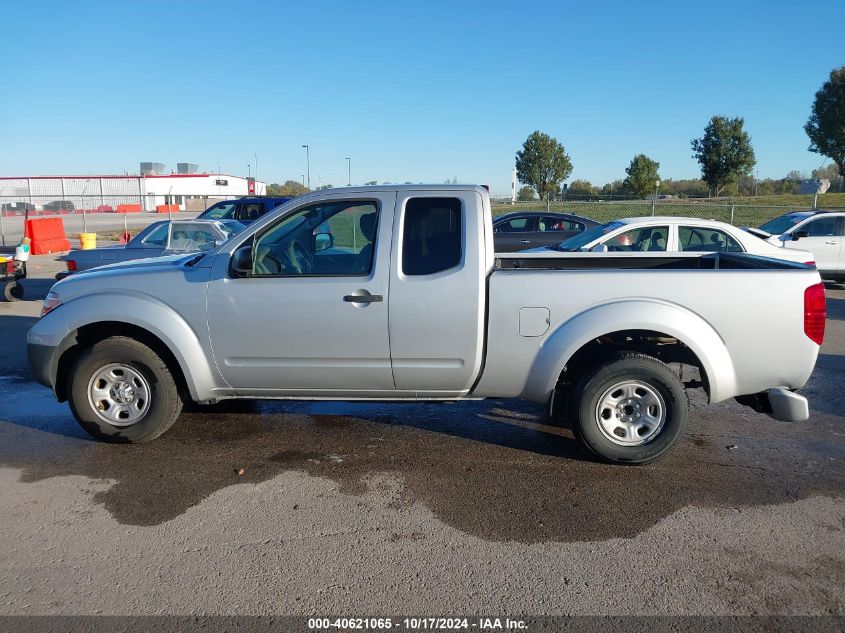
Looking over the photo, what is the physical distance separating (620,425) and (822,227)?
1156cm

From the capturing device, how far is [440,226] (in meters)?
4.63

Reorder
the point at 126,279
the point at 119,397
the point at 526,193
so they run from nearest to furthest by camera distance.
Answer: the point at 126,279, the point at 119,397, the point at 526,193

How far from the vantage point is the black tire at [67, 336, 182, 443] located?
4.79 metres

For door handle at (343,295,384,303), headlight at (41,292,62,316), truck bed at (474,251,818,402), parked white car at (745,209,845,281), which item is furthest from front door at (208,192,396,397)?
parked white car at (745,209,845,281)

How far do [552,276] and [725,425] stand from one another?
236 cm

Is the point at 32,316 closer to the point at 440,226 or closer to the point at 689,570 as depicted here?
the point at 440,226

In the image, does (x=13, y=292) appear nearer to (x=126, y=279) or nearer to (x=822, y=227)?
(x=126, y=279)

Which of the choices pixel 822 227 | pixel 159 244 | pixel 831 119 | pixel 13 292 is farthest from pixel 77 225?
pixel 831 119

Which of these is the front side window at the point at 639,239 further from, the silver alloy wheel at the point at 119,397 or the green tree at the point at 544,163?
the green tree at the point at 544,163

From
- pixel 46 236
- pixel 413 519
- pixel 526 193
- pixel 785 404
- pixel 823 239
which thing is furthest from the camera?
pixel 526 193

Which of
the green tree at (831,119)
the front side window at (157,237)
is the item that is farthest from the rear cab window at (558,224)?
the green tree at (831,119)

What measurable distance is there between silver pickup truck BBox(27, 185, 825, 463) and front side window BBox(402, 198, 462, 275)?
1 cm

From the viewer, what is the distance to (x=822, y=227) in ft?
44.2

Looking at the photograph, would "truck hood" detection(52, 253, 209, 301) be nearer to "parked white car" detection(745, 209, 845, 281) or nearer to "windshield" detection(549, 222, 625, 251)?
"windshield" detection(549, 222, 625, 251)
